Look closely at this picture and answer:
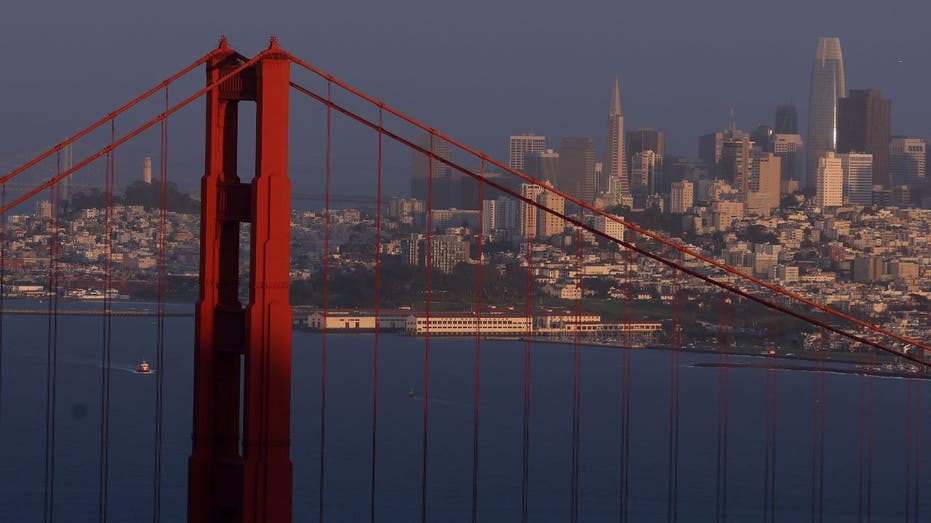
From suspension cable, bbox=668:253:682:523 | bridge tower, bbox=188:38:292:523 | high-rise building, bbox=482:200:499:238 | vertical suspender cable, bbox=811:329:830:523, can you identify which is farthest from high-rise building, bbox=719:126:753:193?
bridge tower, bbox=188:38:292:523

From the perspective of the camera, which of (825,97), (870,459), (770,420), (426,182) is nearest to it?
(870,459)

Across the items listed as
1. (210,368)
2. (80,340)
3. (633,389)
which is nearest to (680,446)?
(633,389)

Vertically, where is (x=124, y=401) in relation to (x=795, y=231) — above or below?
below

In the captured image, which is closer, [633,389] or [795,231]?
[633,389]

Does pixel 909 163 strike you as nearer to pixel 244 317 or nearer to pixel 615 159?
pixel 615 159

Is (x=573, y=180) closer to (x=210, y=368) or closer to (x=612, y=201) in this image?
(x=612, y=201)

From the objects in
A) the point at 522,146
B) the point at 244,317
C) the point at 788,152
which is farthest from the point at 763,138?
the point at 244,317

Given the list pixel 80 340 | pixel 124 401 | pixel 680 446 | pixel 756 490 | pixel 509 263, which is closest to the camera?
pixel 756 490

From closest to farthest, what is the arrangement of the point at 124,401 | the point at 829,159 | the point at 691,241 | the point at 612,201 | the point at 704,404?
the point at 124,401 < the point at 704,404 < the point at 691,241 < the point at 612,201 < the point at 829,159
